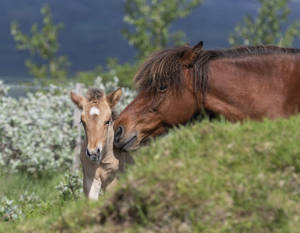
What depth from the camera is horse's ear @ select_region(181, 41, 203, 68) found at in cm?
595

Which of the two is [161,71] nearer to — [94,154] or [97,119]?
[97,119]

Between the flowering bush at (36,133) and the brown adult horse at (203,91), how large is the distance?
19.6ft

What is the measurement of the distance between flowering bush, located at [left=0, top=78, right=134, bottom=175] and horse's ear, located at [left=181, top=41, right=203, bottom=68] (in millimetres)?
6356

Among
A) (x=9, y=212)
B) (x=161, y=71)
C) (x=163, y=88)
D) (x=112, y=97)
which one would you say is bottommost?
(x=9, y=212)

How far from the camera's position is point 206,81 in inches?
235

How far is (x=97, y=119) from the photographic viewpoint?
22.0 feet

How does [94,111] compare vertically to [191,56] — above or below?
below

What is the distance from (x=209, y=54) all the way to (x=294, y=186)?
2.49 meters

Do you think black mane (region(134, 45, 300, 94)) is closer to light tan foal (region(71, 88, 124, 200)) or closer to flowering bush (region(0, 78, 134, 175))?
light tan foal (region(71, 88, 124, 200))

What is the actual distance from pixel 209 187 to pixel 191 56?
237cm

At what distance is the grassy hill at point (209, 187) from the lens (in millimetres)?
3846

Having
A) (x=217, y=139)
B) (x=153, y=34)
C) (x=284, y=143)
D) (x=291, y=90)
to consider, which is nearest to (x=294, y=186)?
(x=284, y=143)

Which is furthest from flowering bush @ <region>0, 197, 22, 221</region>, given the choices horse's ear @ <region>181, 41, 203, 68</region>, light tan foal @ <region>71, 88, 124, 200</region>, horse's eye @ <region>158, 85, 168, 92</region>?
horse's ear @ <region>181, 41, 203, 68</region>

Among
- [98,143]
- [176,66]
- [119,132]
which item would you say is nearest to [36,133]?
[98,143]
